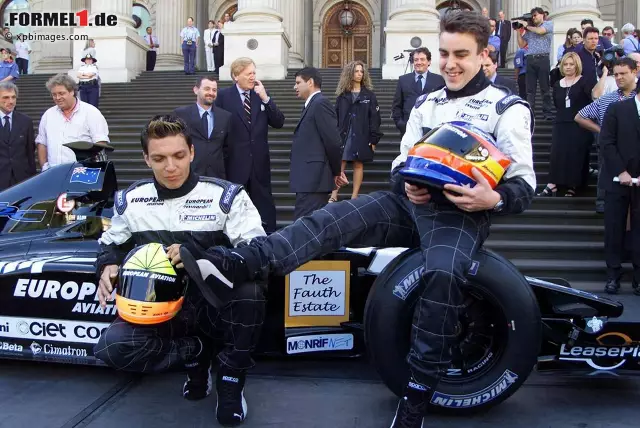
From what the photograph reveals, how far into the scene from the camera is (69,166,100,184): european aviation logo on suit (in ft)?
14.0

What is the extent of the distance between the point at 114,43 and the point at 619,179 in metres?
13.8

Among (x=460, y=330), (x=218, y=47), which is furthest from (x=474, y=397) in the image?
(x=218, y=47)

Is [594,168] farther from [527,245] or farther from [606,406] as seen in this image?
[606,406]

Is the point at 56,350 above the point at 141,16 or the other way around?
the other way around

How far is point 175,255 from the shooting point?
106 inches

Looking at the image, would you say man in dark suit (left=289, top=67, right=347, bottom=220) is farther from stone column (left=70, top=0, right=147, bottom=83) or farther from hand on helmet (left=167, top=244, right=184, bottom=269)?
stone column (left=70, top=0, right=147, bottom=83)

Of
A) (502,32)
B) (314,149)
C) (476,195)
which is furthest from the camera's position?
(502,32)

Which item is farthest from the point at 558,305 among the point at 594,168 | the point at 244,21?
the point at 244,21

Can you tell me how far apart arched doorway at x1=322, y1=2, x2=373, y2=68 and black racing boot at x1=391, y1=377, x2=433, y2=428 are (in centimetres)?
2247

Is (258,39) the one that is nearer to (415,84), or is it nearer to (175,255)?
(415,84)

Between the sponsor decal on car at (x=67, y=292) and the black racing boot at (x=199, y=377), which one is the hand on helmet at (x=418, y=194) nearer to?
the black racing boot at (x=199, y=377)

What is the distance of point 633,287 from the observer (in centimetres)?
576

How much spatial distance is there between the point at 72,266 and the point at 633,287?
194 inches

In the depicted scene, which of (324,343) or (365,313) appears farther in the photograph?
(324,343)
